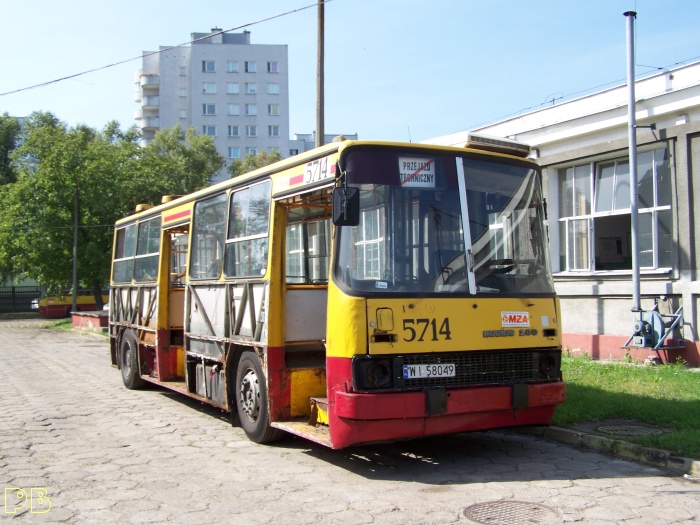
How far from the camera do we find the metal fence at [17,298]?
4916 centimetres

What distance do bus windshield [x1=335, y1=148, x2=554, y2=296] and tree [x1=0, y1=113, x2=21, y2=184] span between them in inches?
1971

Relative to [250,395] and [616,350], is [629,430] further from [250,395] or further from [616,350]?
[616,350]

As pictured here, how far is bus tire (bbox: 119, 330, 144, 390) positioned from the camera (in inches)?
497

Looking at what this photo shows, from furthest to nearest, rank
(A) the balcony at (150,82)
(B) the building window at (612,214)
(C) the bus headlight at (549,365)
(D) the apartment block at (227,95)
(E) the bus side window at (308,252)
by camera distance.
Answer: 1. (A) the balcony at (150,82)
2. (D) the apartment block at (227,95)
3. (B) the building window at (612,214)
4. (E) the bus side window at (308,252)
5. (C) the bus headlight at (549,365)

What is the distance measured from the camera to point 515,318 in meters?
6.95

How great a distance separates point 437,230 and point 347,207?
93 centimetres

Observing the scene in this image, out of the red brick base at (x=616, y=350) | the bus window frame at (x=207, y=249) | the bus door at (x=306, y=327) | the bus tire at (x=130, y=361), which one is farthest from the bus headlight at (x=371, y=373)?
the red brick base at (x=616, y=350)

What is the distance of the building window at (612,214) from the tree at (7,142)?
148 ft

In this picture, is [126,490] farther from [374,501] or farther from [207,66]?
[207,66]

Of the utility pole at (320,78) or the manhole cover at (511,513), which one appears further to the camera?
the utility pole at (320,78)

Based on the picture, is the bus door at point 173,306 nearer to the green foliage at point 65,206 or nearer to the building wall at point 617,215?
the building wall at point 617,215

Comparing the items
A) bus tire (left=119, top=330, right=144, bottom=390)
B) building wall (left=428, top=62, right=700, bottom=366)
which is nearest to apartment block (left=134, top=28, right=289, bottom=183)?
building wall (left=428, top=62, right=700, bottom=366)

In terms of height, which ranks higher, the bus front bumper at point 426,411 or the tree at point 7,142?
the tree at point 7,142

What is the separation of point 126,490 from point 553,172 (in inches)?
454
